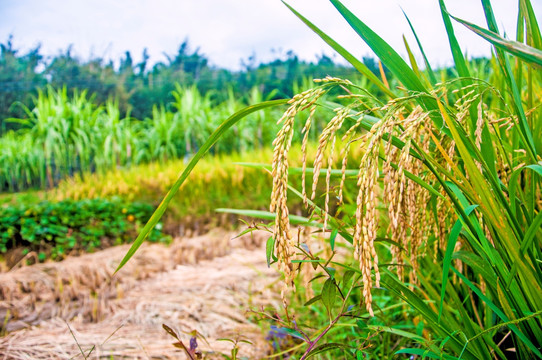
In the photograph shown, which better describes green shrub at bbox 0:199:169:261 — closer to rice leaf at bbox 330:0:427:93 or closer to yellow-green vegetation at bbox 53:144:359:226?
yellow-green vegetation at bbox 53:144:359:226

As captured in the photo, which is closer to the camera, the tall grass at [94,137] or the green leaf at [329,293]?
the green leaf at [329,293]

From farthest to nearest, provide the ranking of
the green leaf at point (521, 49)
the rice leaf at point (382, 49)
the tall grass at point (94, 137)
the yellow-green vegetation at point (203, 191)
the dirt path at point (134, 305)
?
the tall grass at point (94, 137), the yellow-green vegetation at point (203, 191), the dirt path at point (134, 305), the rice leaf at point (382, 49), the green leaf at point (521, 49)

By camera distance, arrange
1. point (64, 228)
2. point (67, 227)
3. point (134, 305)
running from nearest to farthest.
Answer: point (134, 305) → point (64, 228) → point (67, 227)

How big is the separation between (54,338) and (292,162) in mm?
4250

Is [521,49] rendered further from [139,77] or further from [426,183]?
[139,77]

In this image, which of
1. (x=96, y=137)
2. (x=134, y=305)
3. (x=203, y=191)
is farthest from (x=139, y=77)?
(x=134, y=305)

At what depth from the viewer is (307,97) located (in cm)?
53

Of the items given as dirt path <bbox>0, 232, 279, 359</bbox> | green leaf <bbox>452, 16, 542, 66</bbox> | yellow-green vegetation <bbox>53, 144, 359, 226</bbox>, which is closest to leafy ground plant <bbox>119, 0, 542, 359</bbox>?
green leaf <bbox>452, 16, 542, 66</bbox>

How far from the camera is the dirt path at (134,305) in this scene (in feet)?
4.89

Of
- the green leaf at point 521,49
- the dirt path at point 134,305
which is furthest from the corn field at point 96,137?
the green leaf at point 521,49

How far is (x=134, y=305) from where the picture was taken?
7.13ft

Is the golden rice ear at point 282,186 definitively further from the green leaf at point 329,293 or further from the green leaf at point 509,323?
the green leaf at point 509,323

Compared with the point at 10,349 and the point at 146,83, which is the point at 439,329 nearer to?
the point at 10,349

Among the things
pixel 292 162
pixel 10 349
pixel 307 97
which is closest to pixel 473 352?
pixel 307 97
